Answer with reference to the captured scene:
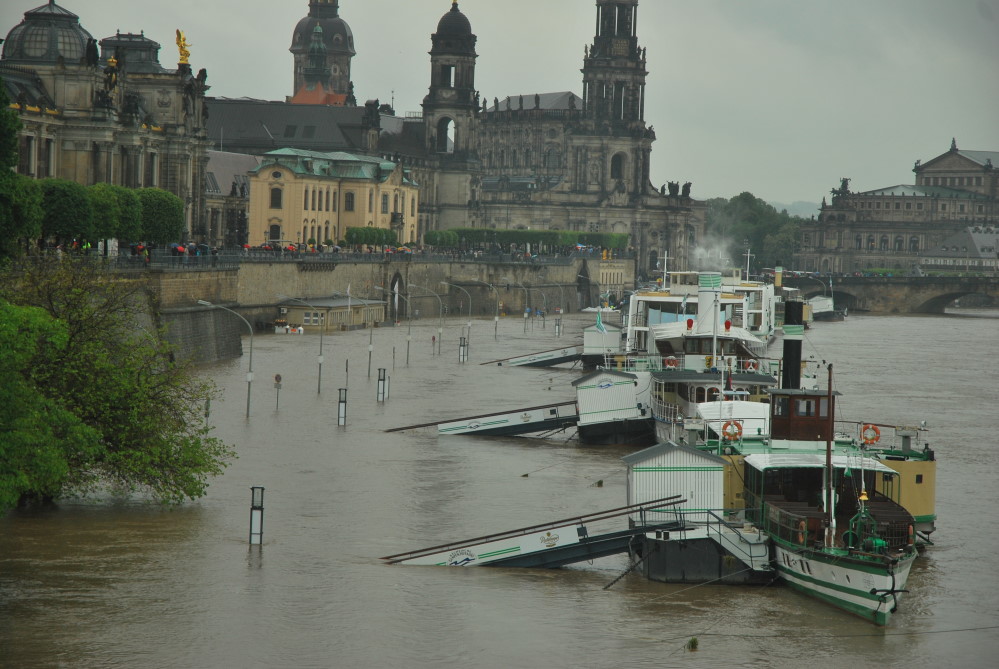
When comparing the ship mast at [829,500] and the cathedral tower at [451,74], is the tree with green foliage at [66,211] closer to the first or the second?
the ship mast at [829,500]

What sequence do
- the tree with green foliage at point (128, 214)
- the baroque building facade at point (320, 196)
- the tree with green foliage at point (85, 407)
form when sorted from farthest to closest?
the baroque building facade at point (320, 196) < the tree with green foliage at point (128, 214) < the tree with green foliage at point (85, 407)

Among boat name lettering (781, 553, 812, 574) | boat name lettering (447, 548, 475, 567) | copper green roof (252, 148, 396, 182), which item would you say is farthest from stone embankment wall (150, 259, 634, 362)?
boat name lettering (781, 553, 812, 574)

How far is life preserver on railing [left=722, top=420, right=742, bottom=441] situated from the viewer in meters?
36.9

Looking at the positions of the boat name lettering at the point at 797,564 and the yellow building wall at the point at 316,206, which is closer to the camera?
the boat name lettering at the point at 797,564

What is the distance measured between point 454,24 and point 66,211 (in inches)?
4114

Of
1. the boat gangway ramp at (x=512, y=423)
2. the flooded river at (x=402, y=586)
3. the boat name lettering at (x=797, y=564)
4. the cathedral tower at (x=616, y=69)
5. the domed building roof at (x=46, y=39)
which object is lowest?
the flooded river at (x=402, y=586)

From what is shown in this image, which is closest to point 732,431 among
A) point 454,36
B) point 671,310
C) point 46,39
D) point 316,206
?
point 671,310

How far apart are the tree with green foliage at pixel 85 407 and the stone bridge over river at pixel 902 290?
135708 millimetres

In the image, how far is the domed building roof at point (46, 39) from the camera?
90062 millimetres

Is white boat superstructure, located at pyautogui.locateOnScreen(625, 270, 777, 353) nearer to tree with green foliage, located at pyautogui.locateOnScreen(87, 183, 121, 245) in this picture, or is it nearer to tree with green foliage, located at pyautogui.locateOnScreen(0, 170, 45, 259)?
tree with green foliage, located at pyautogui.locateOnScreen(87, 183, 121, 245)

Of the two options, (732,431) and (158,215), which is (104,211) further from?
(732,431)

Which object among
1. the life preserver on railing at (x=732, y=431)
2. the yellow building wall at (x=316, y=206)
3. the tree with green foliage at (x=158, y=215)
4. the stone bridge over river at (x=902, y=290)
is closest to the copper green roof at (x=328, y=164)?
the yellow building wall at (x=316, y=206)

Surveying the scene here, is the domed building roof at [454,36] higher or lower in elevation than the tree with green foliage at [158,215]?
higher

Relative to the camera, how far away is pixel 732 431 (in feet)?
121
